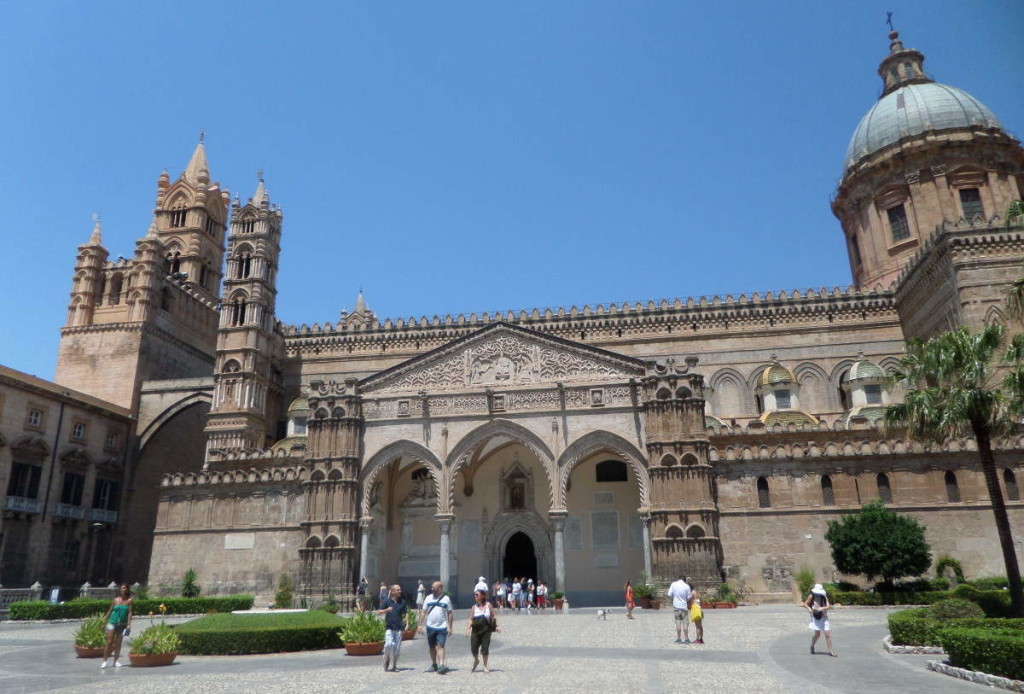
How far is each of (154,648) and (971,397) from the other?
72.5 feet

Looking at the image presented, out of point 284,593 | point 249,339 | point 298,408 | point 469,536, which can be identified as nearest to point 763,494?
point 469,536

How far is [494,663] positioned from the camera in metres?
15.4

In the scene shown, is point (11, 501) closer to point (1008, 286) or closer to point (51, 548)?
point (51, 548)

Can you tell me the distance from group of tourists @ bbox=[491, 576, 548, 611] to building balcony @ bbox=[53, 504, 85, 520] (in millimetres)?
24750

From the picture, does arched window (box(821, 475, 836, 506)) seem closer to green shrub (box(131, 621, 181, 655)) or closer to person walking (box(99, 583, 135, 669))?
green shrub (box(131, 621, 181, 655))

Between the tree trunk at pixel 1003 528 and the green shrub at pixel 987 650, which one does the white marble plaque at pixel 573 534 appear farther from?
the green shrub at pixel 987 650

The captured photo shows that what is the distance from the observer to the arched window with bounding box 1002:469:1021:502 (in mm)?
31016

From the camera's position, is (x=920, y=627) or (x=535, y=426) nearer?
(x=920, y=627)

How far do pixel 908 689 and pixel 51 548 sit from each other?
4313cm

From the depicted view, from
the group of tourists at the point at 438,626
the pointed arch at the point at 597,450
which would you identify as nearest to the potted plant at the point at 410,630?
the group of tourists at the point at 438,626

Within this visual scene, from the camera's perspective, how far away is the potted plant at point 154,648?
15648mm

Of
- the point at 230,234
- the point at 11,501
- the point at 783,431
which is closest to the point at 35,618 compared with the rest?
the point at 11,501

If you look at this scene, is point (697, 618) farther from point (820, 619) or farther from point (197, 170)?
point (197, 170)

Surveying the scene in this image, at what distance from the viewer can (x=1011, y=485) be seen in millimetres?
31125
